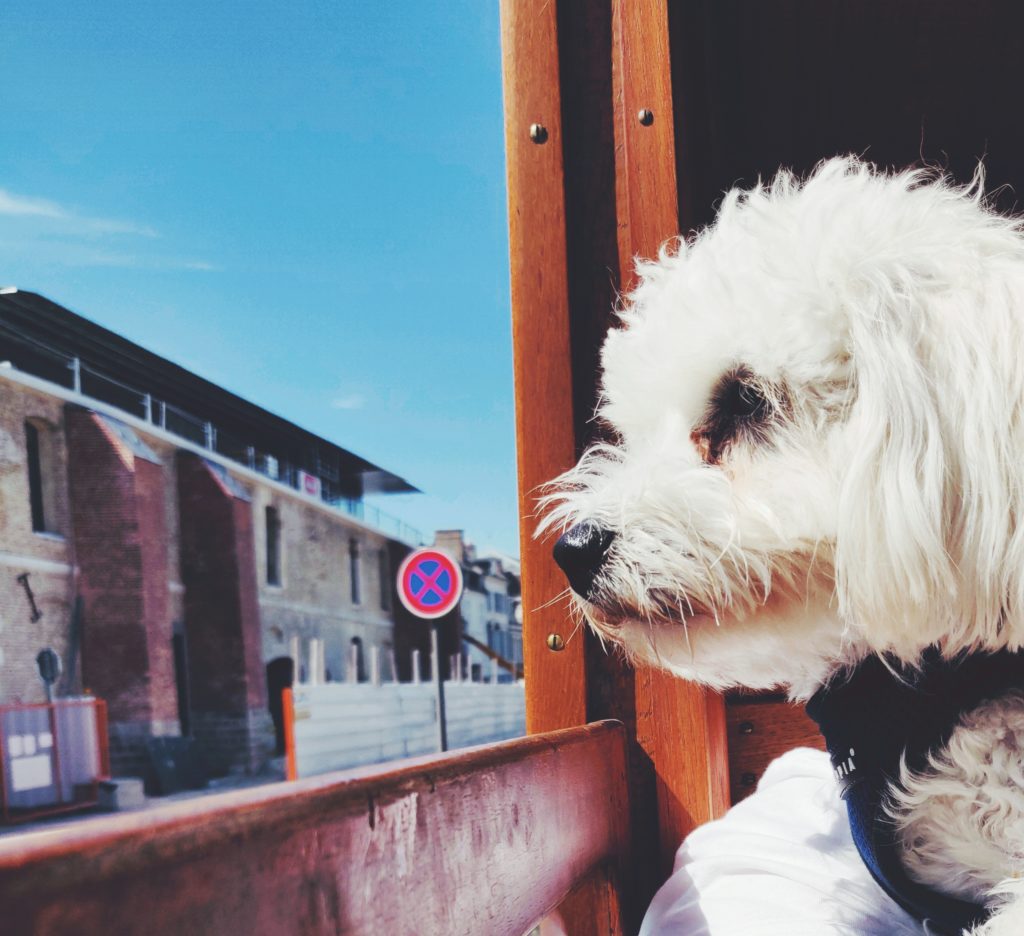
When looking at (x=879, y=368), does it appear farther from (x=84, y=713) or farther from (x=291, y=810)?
(x=84, y=713)

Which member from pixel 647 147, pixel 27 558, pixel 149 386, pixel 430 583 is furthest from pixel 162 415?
pixel 647 147

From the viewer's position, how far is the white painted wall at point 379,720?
56.6ft

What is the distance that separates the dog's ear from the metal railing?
22.7 m

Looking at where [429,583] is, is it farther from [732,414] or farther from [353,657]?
[353,657]

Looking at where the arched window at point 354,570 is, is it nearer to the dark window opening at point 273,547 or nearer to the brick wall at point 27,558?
the dark window opening at point 273,547

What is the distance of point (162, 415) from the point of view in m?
26.5

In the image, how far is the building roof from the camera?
22766 millimetres

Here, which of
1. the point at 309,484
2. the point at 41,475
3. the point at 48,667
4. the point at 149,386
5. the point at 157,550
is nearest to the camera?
the point at 48,667

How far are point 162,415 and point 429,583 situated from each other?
59.7 feet

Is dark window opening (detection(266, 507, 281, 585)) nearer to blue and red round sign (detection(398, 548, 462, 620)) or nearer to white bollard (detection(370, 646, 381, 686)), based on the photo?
white bollard (detection(370, 646, 381, 686))

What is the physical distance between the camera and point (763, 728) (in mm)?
2059

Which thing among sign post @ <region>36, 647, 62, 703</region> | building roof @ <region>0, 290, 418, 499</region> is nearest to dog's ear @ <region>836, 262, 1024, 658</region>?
sign post @ <region>36, 647, 62, 703</region>

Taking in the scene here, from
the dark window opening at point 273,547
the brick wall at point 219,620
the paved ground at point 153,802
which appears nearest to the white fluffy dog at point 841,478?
the paved ground at point 153,802

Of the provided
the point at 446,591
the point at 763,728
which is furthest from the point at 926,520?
the point at 446,591
